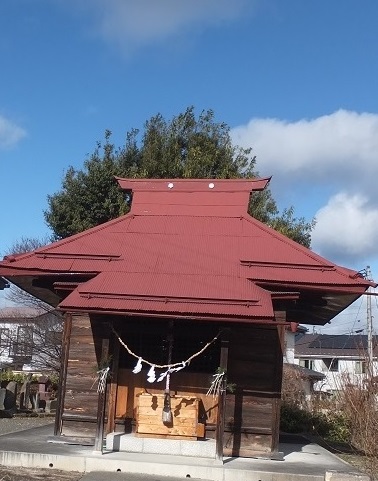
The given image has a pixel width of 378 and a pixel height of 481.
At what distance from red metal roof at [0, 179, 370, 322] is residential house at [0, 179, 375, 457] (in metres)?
0.02

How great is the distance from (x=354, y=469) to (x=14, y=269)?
278 inches

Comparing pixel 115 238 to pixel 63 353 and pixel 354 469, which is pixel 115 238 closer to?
pixel 63 353

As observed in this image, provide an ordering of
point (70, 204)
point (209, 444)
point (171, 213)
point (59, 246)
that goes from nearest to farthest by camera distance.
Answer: point (209, 444) → point (59, 246) → point (171, 213) → point (70, 204)

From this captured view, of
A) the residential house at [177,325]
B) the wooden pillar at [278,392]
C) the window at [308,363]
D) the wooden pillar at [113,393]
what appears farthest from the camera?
the window at [308,363]

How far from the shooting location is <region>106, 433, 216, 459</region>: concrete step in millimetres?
10992

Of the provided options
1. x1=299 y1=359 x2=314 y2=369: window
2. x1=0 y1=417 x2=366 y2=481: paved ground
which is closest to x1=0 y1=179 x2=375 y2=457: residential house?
x1=0 y1=417 x2=366 y2=481: paved ground

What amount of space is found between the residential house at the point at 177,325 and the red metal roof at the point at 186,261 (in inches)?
0.9

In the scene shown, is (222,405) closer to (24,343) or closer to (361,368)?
(361,368)

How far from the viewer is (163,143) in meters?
26.2

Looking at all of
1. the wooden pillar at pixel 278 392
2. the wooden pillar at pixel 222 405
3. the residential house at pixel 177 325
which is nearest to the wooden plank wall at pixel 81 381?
the residential house at pixel 177 325

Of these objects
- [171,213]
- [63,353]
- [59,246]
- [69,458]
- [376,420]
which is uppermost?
[171,213]

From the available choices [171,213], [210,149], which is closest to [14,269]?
[171,213]

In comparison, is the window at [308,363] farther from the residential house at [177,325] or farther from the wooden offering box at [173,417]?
the wooden offering box at [173,417]

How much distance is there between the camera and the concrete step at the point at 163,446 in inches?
433
